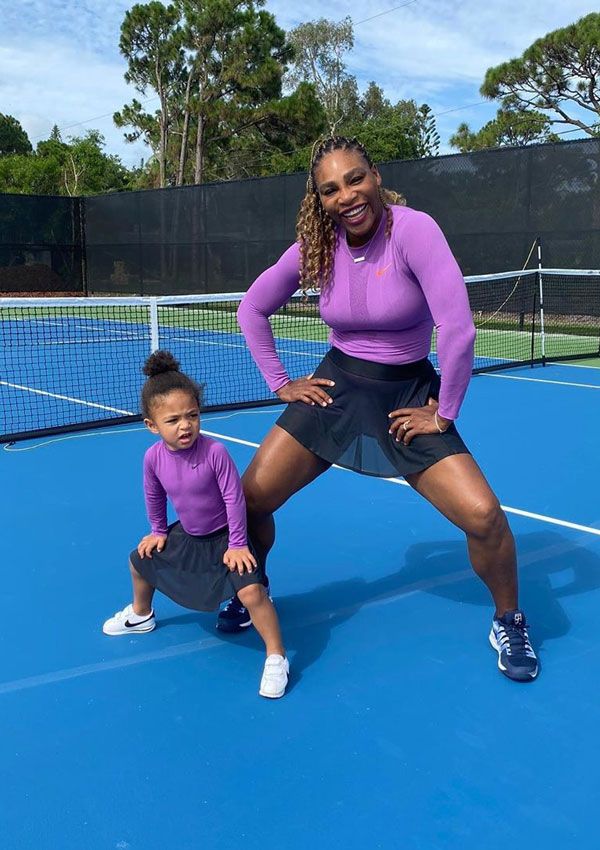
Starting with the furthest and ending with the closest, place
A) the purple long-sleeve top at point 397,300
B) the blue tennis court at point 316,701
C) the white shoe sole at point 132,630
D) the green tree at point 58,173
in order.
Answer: the green tree at point 58,173 → the white shoe sole at point 132,630 → the purple long-sleeve top at point 397,300 → the blue tennis court at point 316,701

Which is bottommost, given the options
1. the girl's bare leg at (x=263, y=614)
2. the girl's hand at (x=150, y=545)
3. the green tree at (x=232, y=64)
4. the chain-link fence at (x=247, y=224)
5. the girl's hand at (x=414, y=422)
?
the girl's bare leg at (x=263, y=614)

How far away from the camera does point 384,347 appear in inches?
114

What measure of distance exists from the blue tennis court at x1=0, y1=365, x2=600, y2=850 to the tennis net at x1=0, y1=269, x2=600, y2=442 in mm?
3184

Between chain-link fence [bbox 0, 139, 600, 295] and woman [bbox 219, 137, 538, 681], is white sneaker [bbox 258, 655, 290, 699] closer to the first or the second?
woman [bbox 219, 137, 538, 681]

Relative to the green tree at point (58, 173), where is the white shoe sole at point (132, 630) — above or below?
below

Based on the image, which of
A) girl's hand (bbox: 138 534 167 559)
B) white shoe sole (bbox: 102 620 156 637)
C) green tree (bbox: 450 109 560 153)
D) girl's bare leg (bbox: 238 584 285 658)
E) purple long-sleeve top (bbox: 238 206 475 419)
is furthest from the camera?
green tree (bbox: 450 109 560 153)

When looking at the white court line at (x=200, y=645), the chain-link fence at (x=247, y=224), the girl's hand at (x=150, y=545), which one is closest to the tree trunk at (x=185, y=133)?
the chain-link fence at (x=247, y=224)

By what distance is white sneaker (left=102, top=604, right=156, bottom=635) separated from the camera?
3.14 m

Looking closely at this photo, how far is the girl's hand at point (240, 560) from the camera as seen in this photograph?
2791 mm

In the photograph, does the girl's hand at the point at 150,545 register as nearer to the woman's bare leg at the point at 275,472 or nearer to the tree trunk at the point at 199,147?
the woman's bare leg at the point at 275,472

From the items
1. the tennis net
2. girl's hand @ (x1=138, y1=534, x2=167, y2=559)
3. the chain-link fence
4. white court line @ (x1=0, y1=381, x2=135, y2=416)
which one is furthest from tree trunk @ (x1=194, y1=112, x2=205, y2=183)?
girl's hand @ (x1=138, y1=534, x2=167, y2=559)

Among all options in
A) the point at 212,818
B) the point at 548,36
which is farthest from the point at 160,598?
the point at 548,36

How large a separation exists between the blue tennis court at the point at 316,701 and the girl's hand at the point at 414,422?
0.81 metres

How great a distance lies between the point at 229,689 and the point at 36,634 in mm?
868
